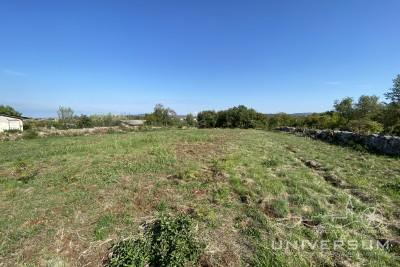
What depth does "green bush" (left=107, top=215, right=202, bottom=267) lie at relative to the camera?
253 cm

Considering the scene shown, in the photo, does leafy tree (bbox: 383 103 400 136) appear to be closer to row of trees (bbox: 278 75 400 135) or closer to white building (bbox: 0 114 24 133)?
row of trees (bbox: 278 75 400 135)

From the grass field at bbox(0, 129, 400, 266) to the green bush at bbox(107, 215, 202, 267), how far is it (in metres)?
0.16

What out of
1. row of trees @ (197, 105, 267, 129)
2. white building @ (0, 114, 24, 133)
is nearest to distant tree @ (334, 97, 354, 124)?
row of trees @ (197, 105, 267, 129)

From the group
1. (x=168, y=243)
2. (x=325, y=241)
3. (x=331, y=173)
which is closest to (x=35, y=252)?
(x=168, y=243)

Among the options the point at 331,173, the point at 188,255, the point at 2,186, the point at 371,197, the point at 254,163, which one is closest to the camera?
the point at 188,255

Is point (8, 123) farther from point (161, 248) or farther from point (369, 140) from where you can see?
point (369, 140)

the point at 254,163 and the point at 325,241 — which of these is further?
the point at 254,163

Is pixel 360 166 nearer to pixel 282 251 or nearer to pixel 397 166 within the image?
pixel 397 166

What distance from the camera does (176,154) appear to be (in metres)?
7.61

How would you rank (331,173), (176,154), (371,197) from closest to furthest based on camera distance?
(371,197)
(331,173)
(176,154)

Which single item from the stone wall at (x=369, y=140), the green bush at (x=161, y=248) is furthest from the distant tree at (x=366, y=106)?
the green bush at (x=161, y=248)

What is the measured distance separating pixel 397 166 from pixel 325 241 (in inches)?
226

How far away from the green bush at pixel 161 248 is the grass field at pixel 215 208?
16 cm

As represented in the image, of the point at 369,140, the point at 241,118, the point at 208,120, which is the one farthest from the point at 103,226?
the point at 208,120
